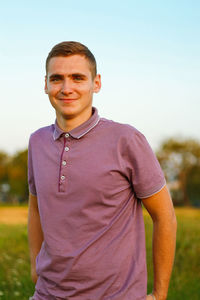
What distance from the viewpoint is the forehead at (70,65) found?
2.36 metres

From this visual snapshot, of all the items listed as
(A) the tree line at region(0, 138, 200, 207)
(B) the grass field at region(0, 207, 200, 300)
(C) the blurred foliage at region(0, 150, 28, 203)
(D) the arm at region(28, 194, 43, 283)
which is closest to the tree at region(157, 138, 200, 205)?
(A) the tree line at region(0, 138, 200, 207)

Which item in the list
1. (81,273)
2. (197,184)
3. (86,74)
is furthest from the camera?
(197,184)

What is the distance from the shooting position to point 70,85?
2350 mm

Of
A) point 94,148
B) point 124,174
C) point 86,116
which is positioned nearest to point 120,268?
point 124,174

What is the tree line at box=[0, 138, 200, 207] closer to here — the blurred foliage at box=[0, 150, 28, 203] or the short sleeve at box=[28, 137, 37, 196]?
the blurred foliage at box=[0, 150, 28, 203]

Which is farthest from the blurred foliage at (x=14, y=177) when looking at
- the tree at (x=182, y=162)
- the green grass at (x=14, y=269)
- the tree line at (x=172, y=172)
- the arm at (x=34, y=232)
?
the arm at (x=34, y=232)

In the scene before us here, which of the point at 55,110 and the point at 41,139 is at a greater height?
the point at 55,110

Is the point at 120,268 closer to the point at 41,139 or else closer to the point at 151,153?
the point at 151,153

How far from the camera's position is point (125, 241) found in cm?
227

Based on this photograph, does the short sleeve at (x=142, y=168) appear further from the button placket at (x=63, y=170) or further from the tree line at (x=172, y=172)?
the tree line at (x=172, y=172)

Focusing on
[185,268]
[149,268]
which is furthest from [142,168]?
[185,268]

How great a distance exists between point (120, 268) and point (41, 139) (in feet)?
2.77

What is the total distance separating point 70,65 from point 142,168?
0.66 meters

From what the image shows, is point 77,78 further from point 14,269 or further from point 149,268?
point 149,268
